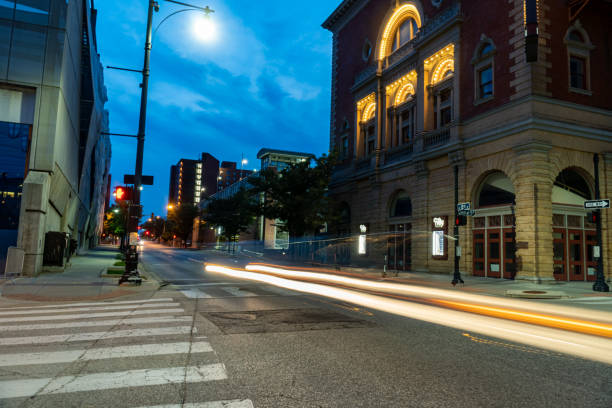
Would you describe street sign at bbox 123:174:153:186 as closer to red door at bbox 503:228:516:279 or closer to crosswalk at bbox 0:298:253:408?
crosswalk at bbox 0:298:253:408

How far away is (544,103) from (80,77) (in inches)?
1134

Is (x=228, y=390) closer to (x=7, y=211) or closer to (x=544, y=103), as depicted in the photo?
(x=7, y=211)

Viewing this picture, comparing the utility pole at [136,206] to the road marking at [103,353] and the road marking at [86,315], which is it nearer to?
the road marking at [86,315]

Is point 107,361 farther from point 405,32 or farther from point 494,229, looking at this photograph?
point 405,32

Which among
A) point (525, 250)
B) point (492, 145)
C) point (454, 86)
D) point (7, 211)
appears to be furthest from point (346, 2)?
point (7, 211)

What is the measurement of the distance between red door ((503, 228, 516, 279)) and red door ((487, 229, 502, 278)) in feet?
1.32

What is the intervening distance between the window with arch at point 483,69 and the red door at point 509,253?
7821mm

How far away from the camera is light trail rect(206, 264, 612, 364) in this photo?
21.7 feet

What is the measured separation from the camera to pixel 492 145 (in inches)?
940

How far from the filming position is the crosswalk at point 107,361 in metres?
4.43

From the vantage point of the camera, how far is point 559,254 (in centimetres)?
2184

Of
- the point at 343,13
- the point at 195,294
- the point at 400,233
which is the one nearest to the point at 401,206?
the point at 400,233

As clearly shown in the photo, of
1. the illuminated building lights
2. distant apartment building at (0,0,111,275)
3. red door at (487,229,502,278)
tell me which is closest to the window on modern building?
the illuminated building lights

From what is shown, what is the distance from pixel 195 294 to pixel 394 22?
29717 mm
